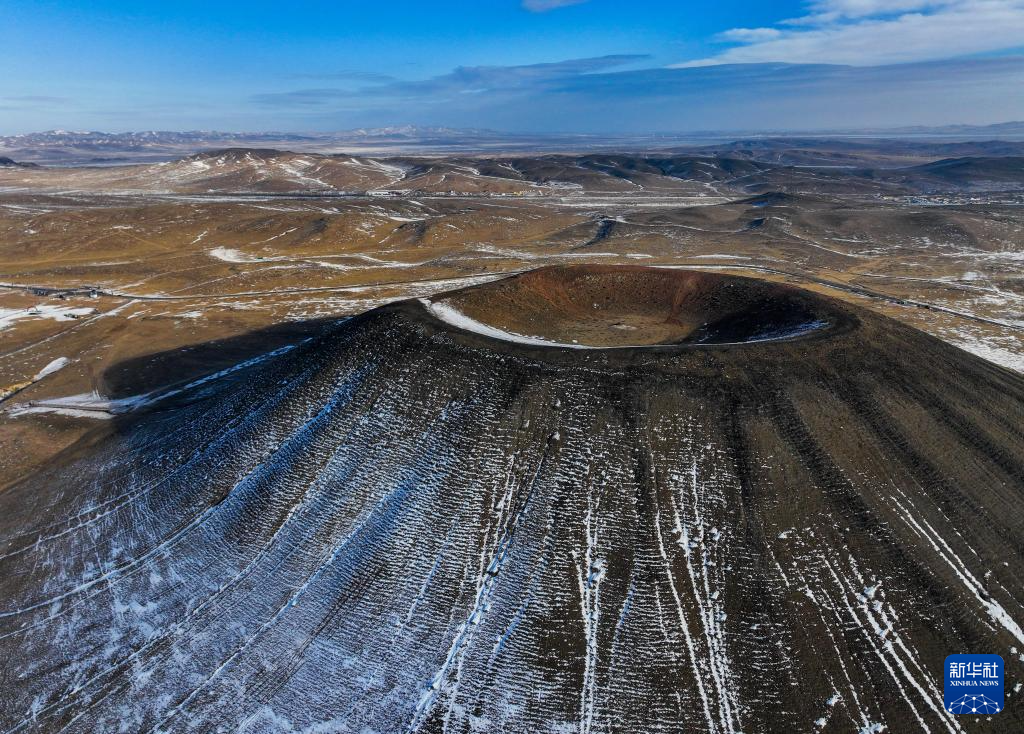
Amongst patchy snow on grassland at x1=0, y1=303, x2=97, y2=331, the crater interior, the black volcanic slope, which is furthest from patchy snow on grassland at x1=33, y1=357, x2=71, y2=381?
the crater interior

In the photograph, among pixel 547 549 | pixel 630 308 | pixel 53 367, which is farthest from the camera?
pixel 53 367

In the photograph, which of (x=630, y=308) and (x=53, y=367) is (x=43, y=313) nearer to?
(x=53, y=367)

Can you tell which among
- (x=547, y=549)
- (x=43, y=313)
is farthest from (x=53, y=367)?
(x=547, y=549)

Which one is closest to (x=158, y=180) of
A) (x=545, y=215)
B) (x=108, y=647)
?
(x=545, y=215)

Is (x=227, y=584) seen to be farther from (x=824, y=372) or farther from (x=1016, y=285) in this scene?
(x=1016, y=285)

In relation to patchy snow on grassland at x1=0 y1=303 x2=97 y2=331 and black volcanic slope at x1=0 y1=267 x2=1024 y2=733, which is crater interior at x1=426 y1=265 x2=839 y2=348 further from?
patchy snow on grassland at x1=0 y1=303 x2=97 y2=331
